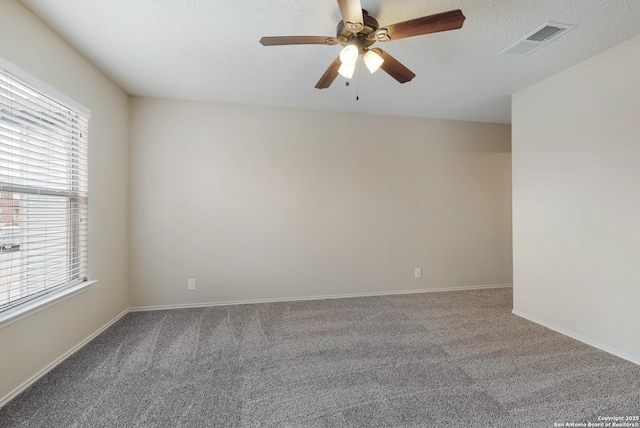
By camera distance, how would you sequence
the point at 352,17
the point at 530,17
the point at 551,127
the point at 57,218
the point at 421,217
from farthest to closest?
the point at 421,217 → the point at 551,127 → the point at 57,218 → the point at 530,17 → the point at 352,17

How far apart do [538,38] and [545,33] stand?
2.1 inches

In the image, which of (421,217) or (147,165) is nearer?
(147,165)

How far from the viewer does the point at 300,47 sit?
85.3 inches

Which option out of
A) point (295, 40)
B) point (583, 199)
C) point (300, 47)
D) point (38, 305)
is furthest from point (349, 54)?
point (38, 305)

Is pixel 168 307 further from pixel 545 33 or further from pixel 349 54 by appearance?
pixel 545 33

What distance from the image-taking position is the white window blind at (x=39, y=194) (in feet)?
5.50

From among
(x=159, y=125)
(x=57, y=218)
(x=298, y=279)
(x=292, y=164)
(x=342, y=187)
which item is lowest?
(x=298, y=279)

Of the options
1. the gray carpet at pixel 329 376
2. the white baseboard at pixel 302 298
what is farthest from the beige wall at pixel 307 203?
the gray carpet at pixel 329 376

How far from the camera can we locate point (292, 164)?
11.4 feet

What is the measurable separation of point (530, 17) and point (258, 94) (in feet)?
8.00

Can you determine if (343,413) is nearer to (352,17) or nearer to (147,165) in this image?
(352,17)

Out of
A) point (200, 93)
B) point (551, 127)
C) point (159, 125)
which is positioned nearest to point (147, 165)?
point (159, 125)

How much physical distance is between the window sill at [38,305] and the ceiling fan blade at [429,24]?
112 inches

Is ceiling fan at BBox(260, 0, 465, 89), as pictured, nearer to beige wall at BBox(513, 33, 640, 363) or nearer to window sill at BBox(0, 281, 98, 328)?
beige wall at BBox(513, 33, 640, 363)
